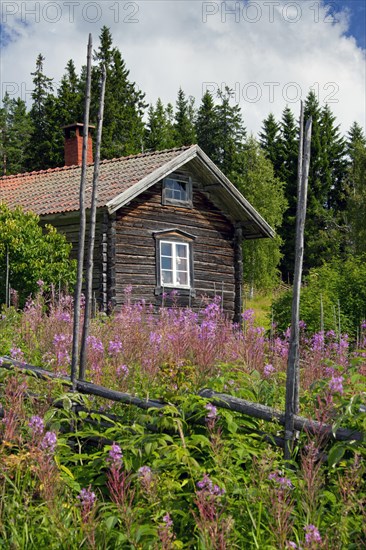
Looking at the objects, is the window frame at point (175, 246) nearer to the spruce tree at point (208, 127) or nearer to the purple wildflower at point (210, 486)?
the purple wildflower at point (210, 486)

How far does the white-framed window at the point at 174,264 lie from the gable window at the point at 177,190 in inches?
42.7

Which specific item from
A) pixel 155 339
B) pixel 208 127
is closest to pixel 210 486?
pixel 155 339

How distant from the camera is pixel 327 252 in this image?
4200 cm

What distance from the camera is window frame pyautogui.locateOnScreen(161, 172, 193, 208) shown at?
1823cm

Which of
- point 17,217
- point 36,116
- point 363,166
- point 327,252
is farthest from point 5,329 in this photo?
point 36,116

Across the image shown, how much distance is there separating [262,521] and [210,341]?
8.91 feet

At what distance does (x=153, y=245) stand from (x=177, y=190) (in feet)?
5.88

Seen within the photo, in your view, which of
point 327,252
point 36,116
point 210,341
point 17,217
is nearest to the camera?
point 210,341

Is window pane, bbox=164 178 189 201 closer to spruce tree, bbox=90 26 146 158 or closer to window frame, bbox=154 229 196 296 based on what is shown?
window frame, bbox=154 229 196 296

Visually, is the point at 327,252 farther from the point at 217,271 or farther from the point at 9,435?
the point at 9,435

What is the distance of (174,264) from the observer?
1822cm

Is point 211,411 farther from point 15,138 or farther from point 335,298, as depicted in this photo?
point 15,138

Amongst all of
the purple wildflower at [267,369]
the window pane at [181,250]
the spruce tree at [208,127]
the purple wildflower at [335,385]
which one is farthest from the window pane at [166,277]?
the spruce tree at [208,127]

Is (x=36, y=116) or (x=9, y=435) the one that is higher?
(x=36, y=116)
